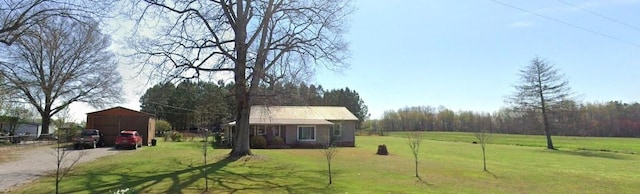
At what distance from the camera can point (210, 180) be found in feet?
42.1

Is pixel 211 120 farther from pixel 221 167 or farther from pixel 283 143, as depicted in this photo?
pixel 221 167

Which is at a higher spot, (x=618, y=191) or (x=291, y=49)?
(x=291, y=49)

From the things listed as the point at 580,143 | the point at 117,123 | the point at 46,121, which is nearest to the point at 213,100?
the point at 117,123

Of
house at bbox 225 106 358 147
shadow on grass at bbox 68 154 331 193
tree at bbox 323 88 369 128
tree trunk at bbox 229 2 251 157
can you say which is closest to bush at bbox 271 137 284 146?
house at bbox 225 106 358 147

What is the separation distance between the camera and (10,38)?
1433cm

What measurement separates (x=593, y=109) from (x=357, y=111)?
162 ft

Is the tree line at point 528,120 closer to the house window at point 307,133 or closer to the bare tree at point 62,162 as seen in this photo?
the house window at point 307,133

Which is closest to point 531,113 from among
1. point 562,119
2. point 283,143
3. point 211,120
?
point 562,119

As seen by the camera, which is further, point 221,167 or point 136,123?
point 136,123

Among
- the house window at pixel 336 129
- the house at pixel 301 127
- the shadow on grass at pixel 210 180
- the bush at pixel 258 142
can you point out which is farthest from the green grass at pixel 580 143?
the shadow on grass at pixel 210 180

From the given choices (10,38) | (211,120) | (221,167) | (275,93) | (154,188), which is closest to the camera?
(154,188)

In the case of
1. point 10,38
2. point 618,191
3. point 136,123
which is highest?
point 10,38

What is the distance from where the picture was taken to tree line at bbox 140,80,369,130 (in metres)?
21.3

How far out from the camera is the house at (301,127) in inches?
1339
